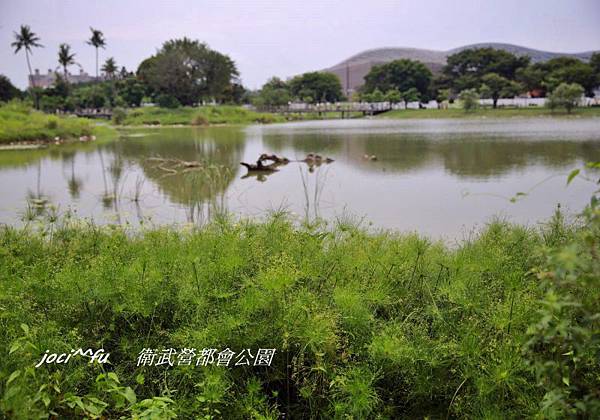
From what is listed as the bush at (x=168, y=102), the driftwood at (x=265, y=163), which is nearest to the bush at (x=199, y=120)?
the bush at (x=168, y=102)

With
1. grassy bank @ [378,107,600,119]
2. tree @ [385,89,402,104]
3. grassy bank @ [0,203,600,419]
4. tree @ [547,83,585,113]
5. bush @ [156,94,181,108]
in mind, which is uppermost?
tree @ [385,89,402,104]

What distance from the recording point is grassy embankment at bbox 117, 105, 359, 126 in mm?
32938

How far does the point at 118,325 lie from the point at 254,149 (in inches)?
472

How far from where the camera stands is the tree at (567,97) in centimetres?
2808

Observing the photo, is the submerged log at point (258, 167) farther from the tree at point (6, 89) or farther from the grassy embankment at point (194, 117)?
the tree at point (6, 89)

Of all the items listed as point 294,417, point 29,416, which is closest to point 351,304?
point 294,417

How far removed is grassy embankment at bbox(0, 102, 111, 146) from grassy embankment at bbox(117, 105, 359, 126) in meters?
12.5

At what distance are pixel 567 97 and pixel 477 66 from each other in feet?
72.4

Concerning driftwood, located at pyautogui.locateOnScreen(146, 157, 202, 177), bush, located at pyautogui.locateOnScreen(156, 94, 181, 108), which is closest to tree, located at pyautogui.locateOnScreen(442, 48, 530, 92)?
bush, located at pyautogui.locateOnScreen(156, 94, 181, 108)

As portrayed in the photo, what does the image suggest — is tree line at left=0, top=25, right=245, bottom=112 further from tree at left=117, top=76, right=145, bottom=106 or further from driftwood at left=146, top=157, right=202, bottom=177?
driftwood at left=146, top=157, right=202, bottom=177

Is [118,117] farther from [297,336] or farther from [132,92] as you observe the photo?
[297,336]

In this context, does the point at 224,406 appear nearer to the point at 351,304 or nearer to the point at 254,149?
the point at 351,304

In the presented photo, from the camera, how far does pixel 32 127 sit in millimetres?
16719

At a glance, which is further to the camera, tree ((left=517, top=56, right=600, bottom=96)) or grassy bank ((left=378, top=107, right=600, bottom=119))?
tree ((left=517, top=56, right=600, bottom=96))
